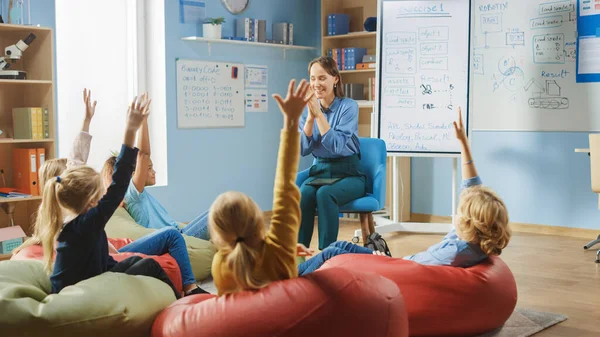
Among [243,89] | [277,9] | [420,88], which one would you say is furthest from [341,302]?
[277,9]

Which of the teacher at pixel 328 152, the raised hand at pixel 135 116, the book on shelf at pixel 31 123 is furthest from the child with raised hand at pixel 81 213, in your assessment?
the book on shelf at pixel 31 123

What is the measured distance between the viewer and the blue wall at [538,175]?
579 centimetres

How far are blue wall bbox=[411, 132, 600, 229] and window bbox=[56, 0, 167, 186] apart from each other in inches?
100

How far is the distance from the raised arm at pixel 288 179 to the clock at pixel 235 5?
4.41 metres

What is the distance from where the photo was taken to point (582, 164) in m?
5.77

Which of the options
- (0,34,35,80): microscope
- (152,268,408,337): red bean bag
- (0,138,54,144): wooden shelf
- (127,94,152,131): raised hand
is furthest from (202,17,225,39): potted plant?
(152,268,408,337): red bean bag

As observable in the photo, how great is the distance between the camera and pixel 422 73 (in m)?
5.83

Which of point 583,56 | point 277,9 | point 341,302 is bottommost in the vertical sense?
point 341,302

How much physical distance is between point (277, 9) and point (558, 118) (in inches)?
109

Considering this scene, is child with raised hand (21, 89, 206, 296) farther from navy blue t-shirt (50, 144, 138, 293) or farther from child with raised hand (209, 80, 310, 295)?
child with raised hand (209, 80, 310, 295)

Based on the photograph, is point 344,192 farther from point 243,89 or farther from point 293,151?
point 243,89

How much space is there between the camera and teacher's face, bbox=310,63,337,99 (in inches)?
177

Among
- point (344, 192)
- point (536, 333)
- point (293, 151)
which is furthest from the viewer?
point (344, 192)

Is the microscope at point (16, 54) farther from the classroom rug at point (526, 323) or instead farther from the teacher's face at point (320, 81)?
the classroom rug at point (526, 323)
